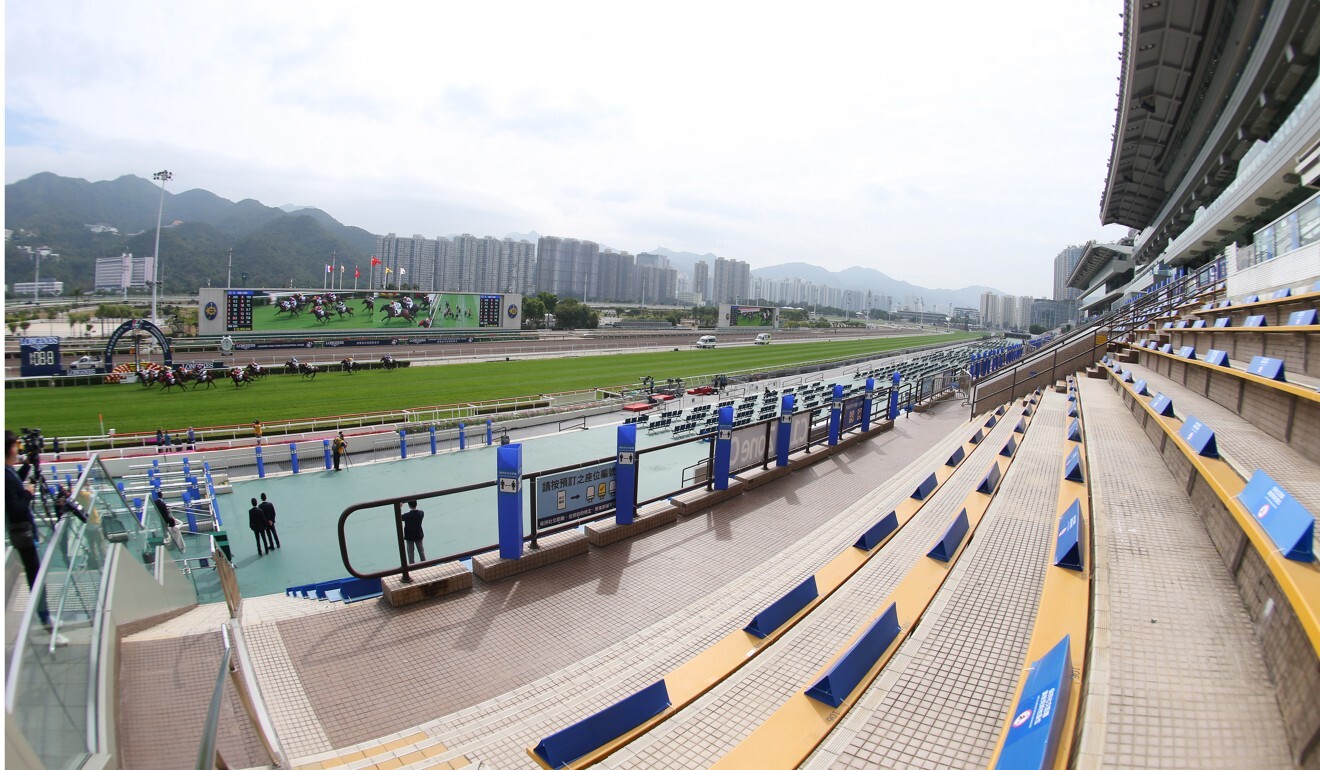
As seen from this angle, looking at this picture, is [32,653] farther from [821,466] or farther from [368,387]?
[368,387]

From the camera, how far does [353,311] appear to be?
47.7m

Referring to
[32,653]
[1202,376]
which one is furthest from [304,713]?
[1202,376]

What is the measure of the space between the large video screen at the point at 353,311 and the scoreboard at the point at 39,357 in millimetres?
12366

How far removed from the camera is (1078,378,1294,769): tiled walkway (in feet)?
8.82

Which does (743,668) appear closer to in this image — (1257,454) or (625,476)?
(625,476)

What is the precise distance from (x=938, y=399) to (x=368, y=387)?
2608 cm

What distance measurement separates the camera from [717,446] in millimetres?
9227

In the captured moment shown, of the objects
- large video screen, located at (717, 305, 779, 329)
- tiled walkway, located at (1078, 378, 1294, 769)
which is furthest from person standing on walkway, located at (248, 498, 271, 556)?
large video screen, located at (717, 305, 779, 329)

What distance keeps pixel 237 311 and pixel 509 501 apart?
149 feet

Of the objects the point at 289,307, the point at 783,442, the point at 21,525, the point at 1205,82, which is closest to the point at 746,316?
the point at 289,307

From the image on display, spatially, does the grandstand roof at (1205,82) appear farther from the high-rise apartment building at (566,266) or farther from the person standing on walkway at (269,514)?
the high-rise apartment building at (566,266)

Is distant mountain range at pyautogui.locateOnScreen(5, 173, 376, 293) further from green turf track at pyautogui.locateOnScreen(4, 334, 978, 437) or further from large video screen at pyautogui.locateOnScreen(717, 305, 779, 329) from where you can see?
large video screen at pyautogui.locateOnScreen(717, 305, 779, 329)

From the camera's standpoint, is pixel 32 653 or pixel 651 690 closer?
pixel 32 653

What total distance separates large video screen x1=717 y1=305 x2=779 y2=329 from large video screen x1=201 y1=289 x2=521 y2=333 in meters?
33.7
